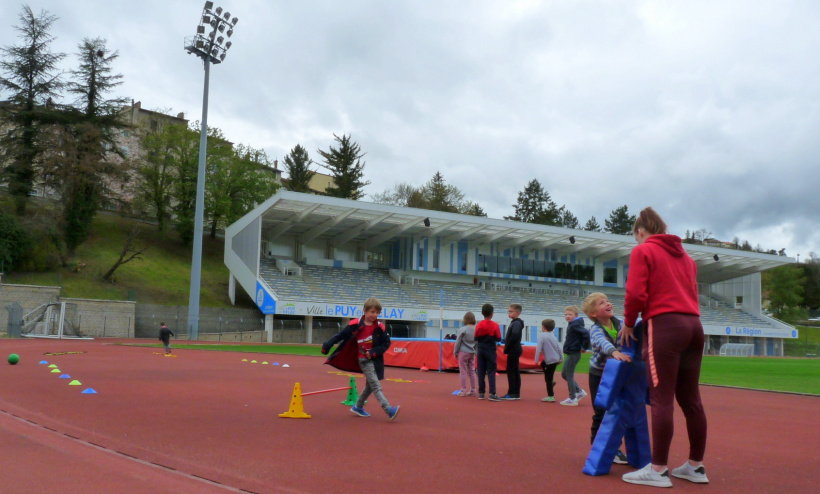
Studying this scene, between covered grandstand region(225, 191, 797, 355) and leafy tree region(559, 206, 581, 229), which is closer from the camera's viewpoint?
covered grandstand region(225, 191, 797, 355)

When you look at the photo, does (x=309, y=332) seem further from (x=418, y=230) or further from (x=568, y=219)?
(x=568, y=219)

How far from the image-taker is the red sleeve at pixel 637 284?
4.72m

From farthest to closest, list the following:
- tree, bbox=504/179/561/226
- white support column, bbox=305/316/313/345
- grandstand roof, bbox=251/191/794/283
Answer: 1. tree, bbox=504/179/561/226
2. grandstand roof, bbox=251/191/794/283
3. white support column, bbox=305/316/313/345

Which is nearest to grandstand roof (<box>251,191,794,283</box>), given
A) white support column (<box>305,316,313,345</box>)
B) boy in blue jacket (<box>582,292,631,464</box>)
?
white support column (<box>305,316,313,345</box>)

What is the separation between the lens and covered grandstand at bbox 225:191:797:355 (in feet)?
142

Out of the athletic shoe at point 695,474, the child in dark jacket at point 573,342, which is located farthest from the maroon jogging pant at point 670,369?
the child in dark jacket at point 573,342

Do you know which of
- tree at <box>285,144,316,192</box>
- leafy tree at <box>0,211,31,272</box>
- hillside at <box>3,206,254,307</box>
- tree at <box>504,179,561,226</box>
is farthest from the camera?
tree at <box>504,179,561,226</box>

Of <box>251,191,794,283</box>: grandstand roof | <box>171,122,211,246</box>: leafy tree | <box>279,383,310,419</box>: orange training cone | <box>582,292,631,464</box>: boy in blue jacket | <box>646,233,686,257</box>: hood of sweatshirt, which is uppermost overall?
<box>171,122,211,246</box>: leafy tree

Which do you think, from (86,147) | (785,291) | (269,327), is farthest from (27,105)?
(785,291)

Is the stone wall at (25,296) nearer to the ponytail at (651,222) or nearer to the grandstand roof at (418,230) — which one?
the grandstand roof at (418,230)

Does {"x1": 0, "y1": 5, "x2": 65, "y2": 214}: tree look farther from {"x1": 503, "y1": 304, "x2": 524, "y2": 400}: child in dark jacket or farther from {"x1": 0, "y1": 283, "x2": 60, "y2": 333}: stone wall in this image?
{"x1": 503, "y1": 304, "x2": 524, "y2": 400}: child in dark jacket

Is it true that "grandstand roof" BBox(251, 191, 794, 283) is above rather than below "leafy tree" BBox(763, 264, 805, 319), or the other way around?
above

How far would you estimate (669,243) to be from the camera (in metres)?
4.89

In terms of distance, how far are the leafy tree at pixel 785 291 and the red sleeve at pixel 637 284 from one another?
268 feet
